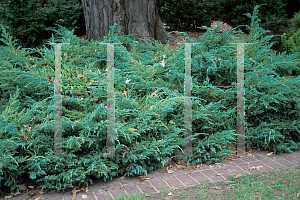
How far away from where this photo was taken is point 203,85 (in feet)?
13.7

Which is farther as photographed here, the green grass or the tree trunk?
the tree trunk

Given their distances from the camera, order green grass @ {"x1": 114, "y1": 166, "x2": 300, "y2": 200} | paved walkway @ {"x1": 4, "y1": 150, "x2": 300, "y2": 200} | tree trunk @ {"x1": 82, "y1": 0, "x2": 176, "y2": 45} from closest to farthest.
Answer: green grass @ {"x1": 114, "y1": 166, "x2": 300, "y2": 200} → paved walkway @ {"x1": 4, "y1": 150, "x2": 300, "y2": 200} → tree trunk @ {"x1": 82, "y1": 0, "x2": 176, "y2": 45}

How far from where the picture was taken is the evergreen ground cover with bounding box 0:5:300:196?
3041mm

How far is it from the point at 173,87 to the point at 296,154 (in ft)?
6.45

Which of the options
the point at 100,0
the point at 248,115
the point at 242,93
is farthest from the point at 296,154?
the point at 100,0

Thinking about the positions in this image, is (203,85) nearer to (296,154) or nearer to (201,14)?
(296,154)

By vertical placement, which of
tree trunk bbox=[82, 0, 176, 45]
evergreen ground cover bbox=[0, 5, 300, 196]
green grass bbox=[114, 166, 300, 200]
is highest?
tree trunk bbox=[82, 0, 176, 45]

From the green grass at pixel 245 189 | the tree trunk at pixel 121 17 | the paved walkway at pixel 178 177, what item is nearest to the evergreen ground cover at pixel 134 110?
the paved walkway at pixel 178 177

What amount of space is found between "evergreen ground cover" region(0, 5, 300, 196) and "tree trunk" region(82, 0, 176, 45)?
116 cm

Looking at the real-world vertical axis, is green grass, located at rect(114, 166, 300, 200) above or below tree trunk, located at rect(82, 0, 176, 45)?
below

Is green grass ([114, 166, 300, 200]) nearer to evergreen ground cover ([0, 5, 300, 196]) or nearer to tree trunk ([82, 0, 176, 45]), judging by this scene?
evergreen ground cover ([0, 5, 300, 196])

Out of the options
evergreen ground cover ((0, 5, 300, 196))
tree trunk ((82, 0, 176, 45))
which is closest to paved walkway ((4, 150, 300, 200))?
evergreen ground cover ((0, 5, 300, 196))

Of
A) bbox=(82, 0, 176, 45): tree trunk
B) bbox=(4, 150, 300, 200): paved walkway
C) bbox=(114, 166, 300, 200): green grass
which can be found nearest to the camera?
bbox=(114, 166, 300, 200): green grass

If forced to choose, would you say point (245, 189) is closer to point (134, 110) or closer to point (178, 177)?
point (178, 177)
